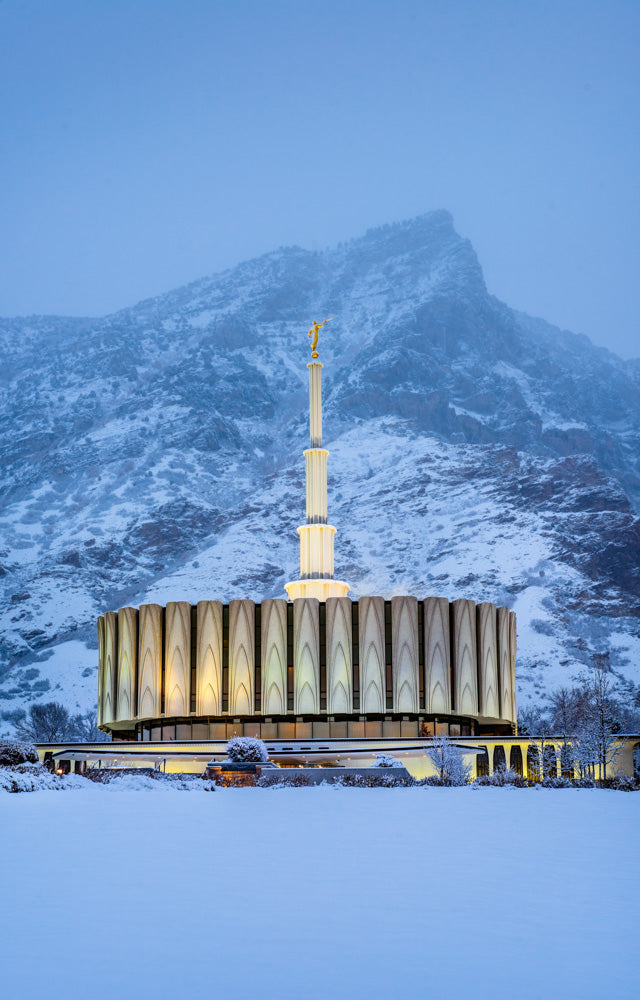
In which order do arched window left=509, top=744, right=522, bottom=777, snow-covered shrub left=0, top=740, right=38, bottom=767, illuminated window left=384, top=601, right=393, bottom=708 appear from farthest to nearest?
arched window left=509, top=744, right=522, bottom=777 → illuminated window left=384, top=601, right=393, bottom=708 → snow-covered shrub left=0, top=740, right=38, bottom=767

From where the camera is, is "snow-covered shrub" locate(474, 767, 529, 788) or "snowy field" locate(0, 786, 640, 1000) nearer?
"snowy field" locate(0, 786, 640, 1000)

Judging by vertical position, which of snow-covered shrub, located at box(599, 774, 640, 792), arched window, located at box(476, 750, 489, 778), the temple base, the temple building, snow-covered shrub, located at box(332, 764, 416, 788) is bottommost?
arched window, located at box(476, 750, 489, 778)

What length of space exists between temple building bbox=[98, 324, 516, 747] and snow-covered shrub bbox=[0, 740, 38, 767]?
1905 centimetres

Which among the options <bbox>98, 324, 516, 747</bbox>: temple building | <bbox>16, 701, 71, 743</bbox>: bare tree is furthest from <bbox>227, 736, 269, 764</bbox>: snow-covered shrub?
<bbox>16, 701, 71, 743</bbox>: bare tree

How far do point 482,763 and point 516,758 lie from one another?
316 centimetres

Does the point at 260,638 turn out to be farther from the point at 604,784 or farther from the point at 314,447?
the point at 604,784

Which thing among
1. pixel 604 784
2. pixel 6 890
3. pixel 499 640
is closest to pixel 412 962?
pixel 6 890

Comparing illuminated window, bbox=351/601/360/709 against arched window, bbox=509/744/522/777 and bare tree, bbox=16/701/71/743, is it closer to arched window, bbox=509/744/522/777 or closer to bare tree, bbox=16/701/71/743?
arched window, bbox=509/744/522/777

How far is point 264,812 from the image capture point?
2439cm

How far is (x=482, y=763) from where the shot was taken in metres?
57.1

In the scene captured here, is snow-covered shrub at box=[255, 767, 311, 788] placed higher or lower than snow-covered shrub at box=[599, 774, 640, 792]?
higher

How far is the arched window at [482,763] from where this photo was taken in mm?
56312

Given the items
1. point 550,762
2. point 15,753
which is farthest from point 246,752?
point 550,762

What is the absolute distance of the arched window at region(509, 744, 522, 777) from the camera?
193 ft
